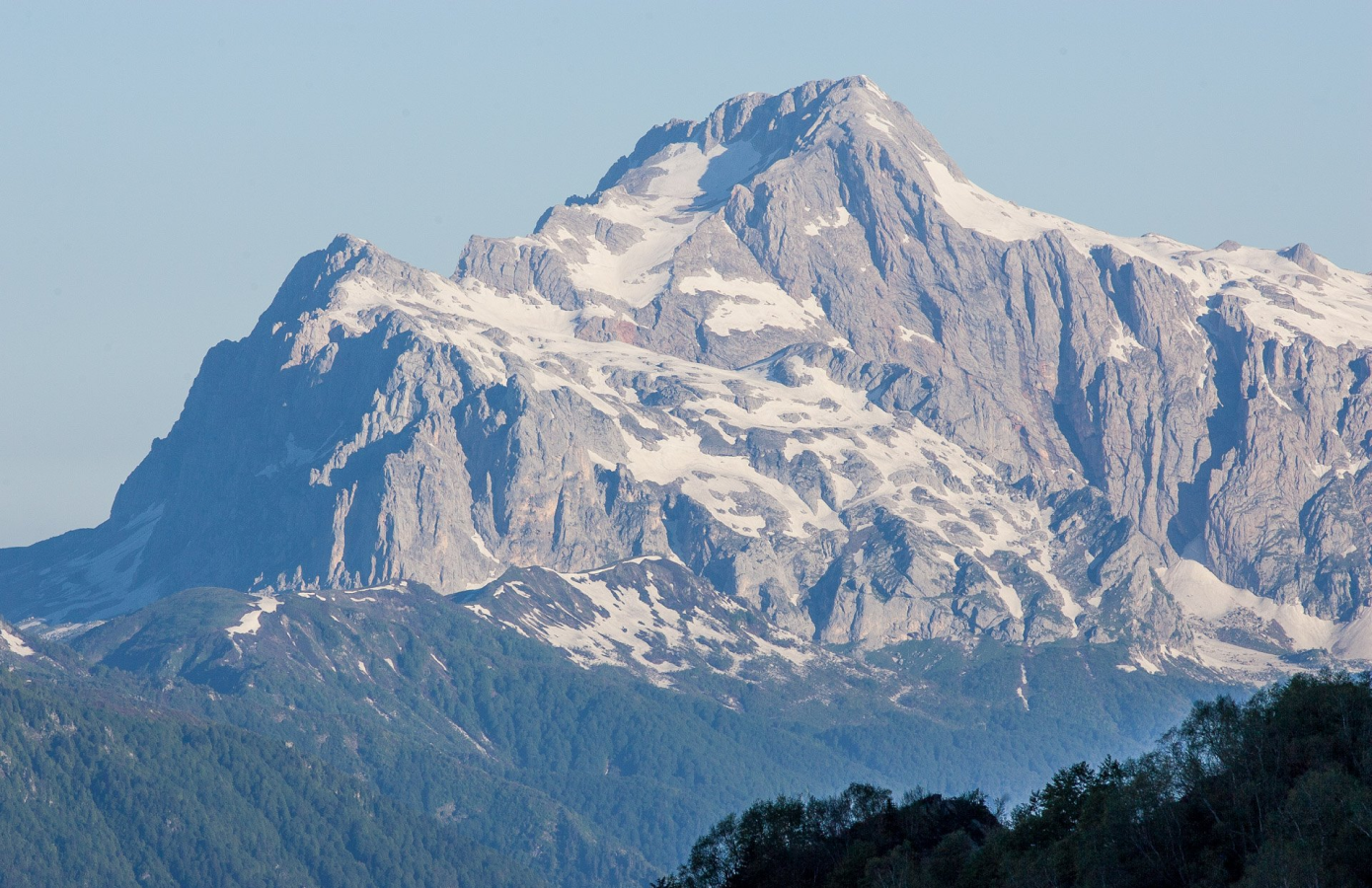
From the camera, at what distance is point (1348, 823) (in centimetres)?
16612

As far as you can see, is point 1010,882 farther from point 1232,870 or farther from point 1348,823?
point 1348,823

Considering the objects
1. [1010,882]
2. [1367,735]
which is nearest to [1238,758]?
[1367,735]

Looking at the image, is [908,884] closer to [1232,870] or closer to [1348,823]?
[1232,870]

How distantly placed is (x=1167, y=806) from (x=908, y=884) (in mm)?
23100

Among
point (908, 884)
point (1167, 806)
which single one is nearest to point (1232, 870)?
point (1167, 806)

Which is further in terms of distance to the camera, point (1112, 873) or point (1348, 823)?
point (1112, 873)

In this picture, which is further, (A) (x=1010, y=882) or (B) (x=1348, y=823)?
(A) (x=1010, y=882)

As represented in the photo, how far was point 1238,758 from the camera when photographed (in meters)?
199

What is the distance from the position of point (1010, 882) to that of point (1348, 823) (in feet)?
110

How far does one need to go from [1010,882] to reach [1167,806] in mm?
13901

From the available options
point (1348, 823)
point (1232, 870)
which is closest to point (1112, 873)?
point (1232, 870)

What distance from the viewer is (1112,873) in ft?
606

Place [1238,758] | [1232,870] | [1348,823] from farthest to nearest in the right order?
[1238,758]
[1232,870]
[1348,823]

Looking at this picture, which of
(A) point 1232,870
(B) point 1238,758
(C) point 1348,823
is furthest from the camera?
(B) point 1238,758
